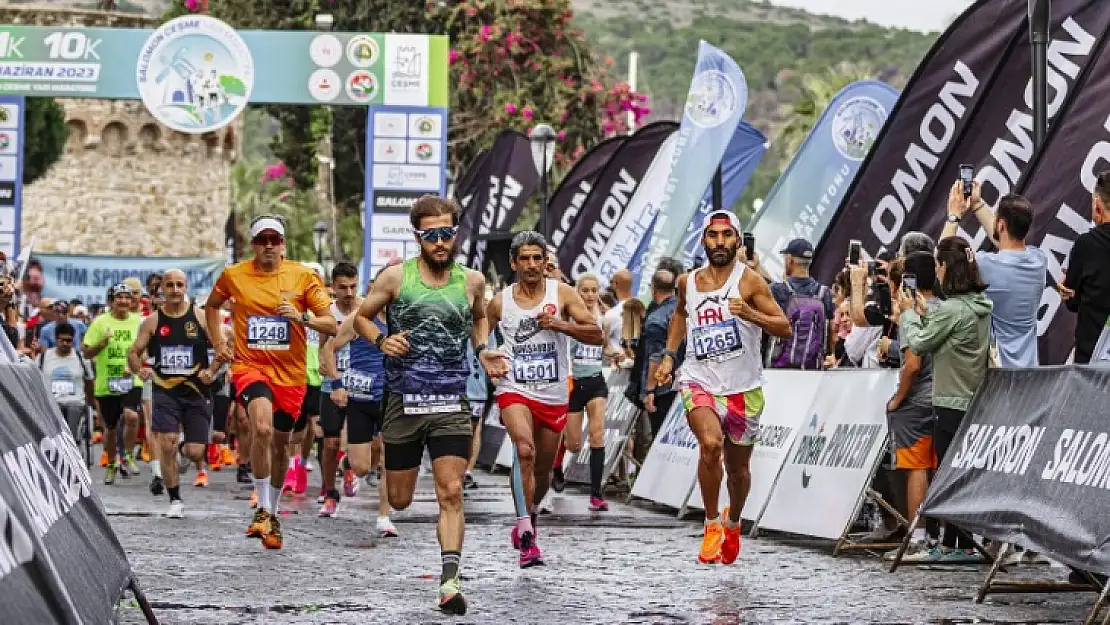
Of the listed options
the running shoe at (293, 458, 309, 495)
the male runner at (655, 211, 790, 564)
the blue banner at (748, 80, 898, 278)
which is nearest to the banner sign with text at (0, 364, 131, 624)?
the male runner at (655, 211, 790, 564)

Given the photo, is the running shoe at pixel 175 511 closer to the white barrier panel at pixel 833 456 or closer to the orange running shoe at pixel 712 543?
the white barrier panel at pixel 833 456

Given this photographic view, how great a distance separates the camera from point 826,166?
18.3 m

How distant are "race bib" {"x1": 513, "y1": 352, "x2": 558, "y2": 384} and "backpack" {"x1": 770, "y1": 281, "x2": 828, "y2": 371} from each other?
117 inches

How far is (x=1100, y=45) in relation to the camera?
473 inches

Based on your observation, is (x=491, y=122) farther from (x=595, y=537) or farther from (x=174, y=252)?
(x=595, y=537)

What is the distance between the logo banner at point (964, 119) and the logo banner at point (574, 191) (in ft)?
36.5

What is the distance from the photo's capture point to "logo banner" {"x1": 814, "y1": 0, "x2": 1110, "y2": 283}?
13617 mm

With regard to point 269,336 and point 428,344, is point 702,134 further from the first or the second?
point 428,344

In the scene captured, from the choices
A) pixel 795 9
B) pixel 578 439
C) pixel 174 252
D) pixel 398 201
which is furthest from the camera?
pixel 795 9

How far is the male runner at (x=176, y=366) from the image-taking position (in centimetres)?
1543

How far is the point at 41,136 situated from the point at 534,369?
44.1 metres

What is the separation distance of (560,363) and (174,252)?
48574 millimetres

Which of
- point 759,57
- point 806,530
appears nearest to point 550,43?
point 806,530

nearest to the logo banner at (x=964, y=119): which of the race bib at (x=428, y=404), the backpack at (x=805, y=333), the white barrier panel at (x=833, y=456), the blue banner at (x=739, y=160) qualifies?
the backpack at (x=805, y=333)
